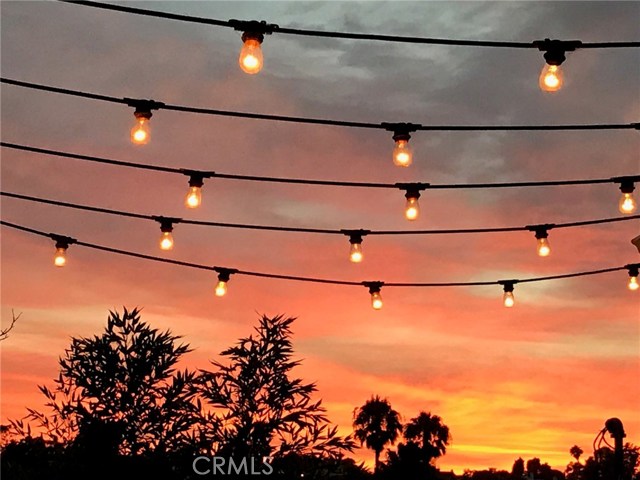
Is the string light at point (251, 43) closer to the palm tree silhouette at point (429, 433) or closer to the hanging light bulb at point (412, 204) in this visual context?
the hanging light bulb at point (412, 204)

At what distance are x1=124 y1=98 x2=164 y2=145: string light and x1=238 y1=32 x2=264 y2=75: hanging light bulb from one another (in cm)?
185

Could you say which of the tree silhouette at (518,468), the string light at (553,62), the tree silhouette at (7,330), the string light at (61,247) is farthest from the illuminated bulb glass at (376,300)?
the tree silhouette at (518,468)

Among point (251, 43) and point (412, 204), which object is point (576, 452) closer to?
point (412, 204)

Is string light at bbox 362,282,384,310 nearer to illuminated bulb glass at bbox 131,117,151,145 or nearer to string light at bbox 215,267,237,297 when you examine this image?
string light at bbox 215,267,237,297

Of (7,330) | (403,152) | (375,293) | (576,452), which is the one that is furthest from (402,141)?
(576,452)

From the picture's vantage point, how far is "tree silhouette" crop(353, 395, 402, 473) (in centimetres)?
5916

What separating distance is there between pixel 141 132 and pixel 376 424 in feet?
174

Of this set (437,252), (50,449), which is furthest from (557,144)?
(50,449)

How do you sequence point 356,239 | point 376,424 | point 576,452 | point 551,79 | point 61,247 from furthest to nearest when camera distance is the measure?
point 576,452, point 376,424, point 61,247, point 356,239, point 551,79

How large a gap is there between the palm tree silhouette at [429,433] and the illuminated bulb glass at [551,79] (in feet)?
182

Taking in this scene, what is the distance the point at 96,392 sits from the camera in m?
13.3

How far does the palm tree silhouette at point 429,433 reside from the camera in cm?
6109

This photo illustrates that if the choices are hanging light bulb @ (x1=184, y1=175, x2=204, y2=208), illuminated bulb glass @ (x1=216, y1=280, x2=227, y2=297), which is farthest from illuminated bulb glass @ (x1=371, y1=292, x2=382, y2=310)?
hanging light bulb @ (x1=184, y1=175, x2=204, y2=208)

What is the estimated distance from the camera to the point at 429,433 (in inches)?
2440
